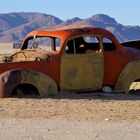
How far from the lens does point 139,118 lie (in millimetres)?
11562

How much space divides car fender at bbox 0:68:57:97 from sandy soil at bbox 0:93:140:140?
10.8 inches

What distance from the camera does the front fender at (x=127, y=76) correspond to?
50.8 feet

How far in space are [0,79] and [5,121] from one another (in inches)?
122

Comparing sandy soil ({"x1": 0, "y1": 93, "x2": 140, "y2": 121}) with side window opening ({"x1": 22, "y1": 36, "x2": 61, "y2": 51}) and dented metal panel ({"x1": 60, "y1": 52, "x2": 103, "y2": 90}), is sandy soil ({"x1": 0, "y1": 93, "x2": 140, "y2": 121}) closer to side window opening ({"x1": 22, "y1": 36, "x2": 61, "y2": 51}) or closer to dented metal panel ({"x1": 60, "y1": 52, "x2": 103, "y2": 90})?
dented metal panel ({"x1": 60, "y1": 52, "x2": 103, "y2": 90})

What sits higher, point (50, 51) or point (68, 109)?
point (50, 51)

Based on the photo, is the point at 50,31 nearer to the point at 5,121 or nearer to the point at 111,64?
the point at 111,64

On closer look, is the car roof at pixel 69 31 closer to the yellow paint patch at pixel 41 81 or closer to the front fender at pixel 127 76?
the front fender at pixel 127 76

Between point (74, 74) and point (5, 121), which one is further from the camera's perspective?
point (74, 74)

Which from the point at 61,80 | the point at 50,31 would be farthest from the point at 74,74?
the point at 50,31

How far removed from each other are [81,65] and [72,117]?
338 cm

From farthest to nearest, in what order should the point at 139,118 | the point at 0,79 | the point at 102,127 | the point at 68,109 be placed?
the point at 0,79 < the point at 68,109 < the point at 139,118 < the point at 102,127

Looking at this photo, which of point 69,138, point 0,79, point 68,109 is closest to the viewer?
point 69,138

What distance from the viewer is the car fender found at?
45.8 ft

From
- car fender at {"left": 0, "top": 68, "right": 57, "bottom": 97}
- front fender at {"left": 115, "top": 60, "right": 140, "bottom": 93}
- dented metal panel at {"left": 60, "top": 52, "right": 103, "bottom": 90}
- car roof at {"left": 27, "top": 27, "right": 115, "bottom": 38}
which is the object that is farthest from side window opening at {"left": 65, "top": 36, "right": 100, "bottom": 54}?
car fender at {"left": 0, "top": 68, "right": 57, "bottom": 97}
